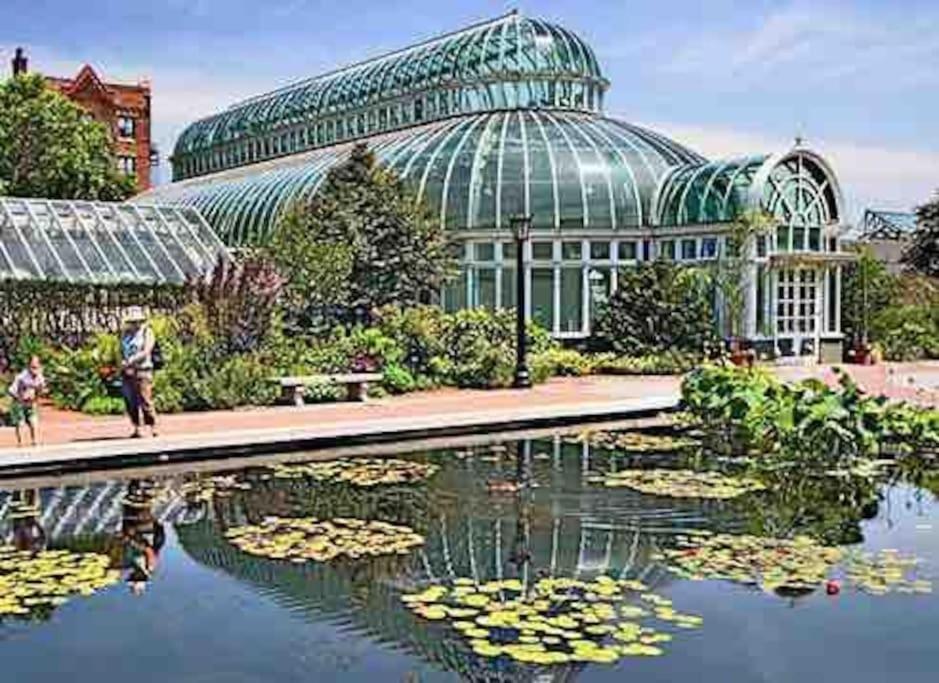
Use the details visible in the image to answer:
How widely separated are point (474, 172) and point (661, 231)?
4.87 meters

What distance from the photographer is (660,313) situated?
2561 cm

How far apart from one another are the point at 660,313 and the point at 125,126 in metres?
52.1

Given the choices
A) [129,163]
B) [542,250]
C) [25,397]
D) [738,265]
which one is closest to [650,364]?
[738,265]

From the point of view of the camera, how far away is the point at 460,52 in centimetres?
3591

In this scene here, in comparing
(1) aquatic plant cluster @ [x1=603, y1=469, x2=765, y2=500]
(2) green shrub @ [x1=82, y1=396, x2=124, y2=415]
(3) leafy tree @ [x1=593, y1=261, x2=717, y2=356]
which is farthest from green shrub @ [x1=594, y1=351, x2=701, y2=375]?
(1) aquatic plant cluster @ [x1=603, y1=469, x2=765, y2=500]

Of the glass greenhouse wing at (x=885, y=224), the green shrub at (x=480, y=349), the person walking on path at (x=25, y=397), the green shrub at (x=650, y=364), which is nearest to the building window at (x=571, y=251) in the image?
the green shrub at (x=650, y=364)

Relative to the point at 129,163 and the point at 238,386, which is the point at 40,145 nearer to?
the point at 238,386

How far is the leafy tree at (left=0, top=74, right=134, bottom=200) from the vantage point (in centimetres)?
3356

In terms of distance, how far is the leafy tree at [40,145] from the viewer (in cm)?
3356

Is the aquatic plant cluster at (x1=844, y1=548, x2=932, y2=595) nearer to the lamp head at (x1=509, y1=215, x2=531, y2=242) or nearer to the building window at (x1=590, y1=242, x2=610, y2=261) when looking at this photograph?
the lamp head at (x1=509, y1=215, x2=531, y2=242)

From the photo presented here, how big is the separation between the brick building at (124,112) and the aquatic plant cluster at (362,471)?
5719cm

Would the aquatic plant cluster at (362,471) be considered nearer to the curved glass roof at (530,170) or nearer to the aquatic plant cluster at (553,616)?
the aquatic plant cluster at (553,616)

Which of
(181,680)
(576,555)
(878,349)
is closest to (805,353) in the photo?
(878,349)

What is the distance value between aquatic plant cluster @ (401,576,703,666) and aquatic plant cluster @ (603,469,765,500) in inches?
134
